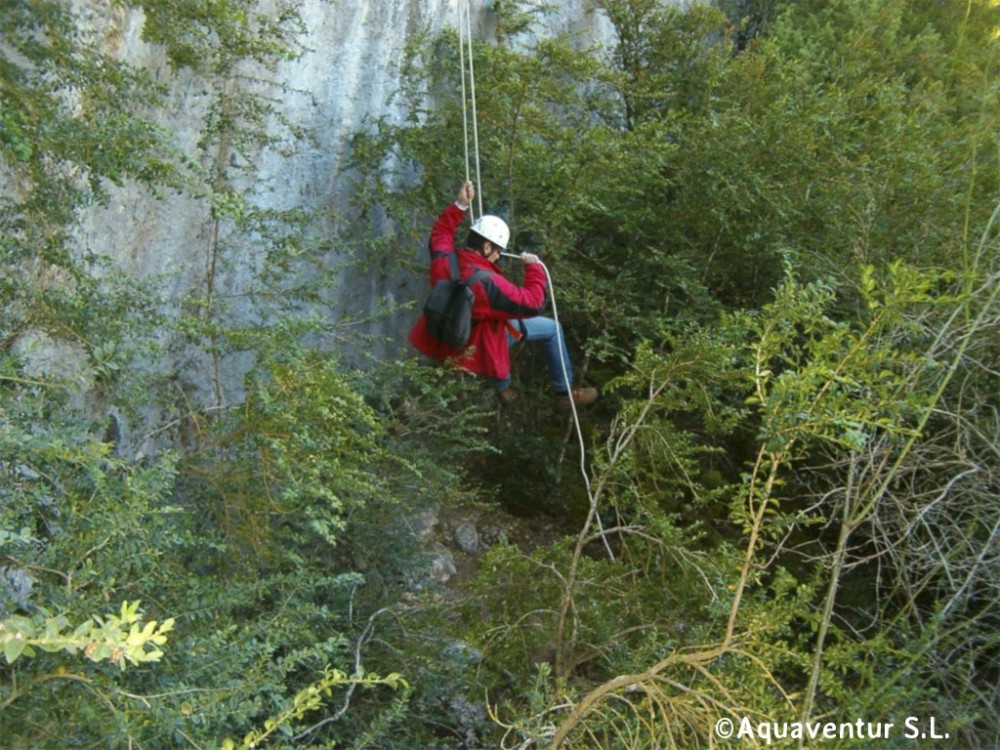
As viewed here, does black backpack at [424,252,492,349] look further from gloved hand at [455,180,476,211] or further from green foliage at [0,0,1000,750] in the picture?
gloved hand at [455,180,476,211]

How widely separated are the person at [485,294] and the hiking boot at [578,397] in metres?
0.48

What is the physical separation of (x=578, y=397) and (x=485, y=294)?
1.13m

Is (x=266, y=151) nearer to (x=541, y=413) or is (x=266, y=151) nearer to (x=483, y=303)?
(x=483, y=303)

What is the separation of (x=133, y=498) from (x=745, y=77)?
4976mm

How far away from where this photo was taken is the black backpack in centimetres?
530

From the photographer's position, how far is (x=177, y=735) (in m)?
2.79

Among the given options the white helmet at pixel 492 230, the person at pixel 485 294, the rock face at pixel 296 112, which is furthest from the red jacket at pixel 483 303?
the rock face at pixel 296 112

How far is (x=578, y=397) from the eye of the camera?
246 inches

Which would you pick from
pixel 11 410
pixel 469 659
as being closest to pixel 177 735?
pixel 11 410

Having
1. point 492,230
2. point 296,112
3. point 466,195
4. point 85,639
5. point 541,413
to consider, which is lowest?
point 541,413

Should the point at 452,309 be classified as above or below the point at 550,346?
above

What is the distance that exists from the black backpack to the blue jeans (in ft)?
1.69

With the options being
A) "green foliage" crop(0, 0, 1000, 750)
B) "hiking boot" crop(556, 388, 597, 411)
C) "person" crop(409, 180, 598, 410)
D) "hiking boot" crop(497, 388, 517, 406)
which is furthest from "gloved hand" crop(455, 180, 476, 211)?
"hiking boot" crop(556, 388, 597, 411)

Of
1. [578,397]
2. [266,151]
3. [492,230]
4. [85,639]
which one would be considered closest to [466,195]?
[492,230]
